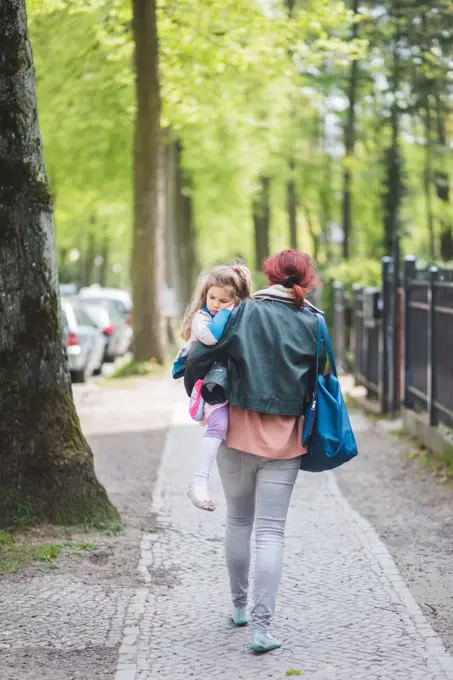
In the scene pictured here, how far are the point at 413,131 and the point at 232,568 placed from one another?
30221mm

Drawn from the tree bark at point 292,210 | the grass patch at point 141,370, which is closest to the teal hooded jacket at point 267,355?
the grass patch at point 141,370

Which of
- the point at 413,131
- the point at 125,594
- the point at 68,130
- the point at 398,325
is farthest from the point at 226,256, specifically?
the point at 125,594

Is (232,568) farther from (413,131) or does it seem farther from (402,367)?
(413,131)

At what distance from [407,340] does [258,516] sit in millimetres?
8279

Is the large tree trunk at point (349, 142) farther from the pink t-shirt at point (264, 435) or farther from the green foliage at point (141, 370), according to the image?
the pink t-shirt at point (264, 435)

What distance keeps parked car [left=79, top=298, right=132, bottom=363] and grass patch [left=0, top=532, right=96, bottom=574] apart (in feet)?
60.8

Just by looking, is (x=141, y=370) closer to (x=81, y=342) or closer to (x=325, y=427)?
(x=81, y=342)

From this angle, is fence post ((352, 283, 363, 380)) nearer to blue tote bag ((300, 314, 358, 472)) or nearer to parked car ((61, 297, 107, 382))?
parked car ((61, 297, 107, 382))

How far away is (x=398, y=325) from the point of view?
1468 cm

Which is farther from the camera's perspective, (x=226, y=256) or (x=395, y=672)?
(x=226, y=256)

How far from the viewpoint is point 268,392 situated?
211 inches

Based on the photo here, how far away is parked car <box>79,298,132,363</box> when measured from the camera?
27375mm

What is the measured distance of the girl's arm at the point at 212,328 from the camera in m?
5.38

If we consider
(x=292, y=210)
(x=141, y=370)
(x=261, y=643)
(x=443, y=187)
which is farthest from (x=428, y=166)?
(x=261, y=643)
